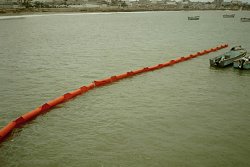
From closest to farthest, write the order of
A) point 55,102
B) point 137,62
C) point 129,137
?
point 129,137, point 55,102, point 137,62

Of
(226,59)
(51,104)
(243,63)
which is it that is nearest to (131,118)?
(51,104)

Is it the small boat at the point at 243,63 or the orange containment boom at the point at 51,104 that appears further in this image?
the small boat at the point at 243,63

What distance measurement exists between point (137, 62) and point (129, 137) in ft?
57.4

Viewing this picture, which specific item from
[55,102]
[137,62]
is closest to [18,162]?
[55,102]

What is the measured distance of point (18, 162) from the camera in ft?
38.9

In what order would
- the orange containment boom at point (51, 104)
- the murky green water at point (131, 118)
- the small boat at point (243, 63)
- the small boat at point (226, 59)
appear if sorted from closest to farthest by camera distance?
the murky green water at point (131, 118) < the orange containment boom at point (51, 104) < the small boat at point (243, 63) < the small boat at point (226, 59)

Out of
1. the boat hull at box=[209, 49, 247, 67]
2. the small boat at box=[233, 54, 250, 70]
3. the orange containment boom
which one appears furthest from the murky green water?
the boat hull at box=[209, 49, 247, 67]

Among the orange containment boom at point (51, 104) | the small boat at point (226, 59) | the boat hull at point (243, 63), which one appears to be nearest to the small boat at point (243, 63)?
the boat hull at point (243, 63)

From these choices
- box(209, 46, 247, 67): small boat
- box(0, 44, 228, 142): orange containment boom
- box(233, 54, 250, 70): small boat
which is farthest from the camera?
box(209, 46, 247, 67): small boat

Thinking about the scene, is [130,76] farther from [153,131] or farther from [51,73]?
[153,131]

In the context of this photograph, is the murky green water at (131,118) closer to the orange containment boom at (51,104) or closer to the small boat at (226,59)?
the orange containment boom at (51,104)

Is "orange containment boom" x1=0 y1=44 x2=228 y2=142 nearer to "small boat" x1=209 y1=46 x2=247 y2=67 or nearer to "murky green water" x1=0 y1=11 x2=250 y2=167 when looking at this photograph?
"murky green water" x1=0 y1=11 x2=250 y2=167

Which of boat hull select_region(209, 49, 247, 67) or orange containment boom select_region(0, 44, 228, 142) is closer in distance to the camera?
orange containment boom select_region(0, 44, 228, 142)

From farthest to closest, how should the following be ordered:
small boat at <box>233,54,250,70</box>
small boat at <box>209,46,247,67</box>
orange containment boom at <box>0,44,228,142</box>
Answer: small boat at <box>209,46,247,67</box>
small boat at <box>233,54,250,70</box>
orange containment boom at <box>0,44,228,142</box>
